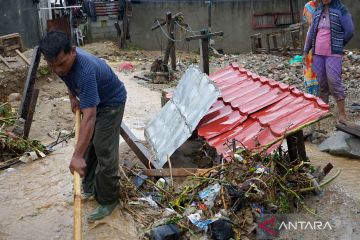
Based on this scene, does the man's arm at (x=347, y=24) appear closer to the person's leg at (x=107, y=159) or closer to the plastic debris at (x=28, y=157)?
the person's leg at (x=107, y=159)

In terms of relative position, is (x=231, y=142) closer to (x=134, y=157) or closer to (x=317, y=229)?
(x=317, y=229)

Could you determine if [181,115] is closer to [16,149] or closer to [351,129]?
[351,129]

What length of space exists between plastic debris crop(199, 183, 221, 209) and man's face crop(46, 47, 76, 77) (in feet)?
5.42

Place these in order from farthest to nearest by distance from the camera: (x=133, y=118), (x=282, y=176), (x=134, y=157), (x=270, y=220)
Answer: (x=133, y=118) < (x=134, y=157) < (x=282, y=176) < (x=270, y=220)

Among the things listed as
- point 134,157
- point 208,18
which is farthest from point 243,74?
point 208,18

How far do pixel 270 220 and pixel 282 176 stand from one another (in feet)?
1.76

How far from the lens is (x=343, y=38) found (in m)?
5.96

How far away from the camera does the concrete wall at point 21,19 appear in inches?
588

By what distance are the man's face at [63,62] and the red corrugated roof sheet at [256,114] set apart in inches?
72.0

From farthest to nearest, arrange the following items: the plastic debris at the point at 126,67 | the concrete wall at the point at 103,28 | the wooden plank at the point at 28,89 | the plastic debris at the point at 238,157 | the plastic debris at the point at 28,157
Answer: the concrete wall at the point at 103,28 → the plastic debris at the point at 126,67 → the wooden plank at the point at 28,89 → the plastic debris at the point at 28,157 → the plastic debris at the point at 238,157

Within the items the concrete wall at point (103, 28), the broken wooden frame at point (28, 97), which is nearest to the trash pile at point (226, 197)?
the broken wooden frame at point (28, 97)

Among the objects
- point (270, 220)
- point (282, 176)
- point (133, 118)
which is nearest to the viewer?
point (270, 220)

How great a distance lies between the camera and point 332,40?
592 cm

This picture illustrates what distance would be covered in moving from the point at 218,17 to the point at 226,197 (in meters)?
14.4
